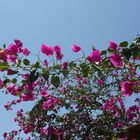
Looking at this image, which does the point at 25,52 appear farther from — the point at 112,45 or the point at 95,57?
the point at 112,45

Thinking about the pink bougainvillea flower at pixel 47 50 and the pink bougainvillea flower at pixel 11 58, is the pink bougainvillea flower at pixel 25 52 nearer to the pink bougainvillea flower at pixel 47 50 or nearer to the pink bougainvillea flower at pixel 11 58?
the pink bougainvillea flower at pixel 47 50

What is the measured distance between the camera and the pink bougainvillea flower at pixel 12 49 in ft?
15.6

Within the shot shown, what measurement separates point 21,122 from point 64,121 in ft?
6.53

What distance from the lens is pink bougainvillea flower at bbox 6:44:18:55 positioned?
15.6 ft

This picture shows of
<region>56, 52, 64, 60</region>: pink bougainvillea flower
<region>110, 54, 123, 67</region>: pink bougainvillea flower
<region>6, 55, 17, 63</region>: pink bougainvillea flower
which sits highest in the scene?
<region>56, 52, 64, 60</region>: pink bougainvillea flower

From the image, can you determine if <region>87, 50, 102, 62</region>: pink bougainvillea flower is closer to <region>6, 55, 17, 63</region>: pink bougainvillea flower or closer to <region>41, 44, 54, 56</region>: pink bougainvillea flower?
<region>41, 44, 54, 56</region>: pink bougainvillea flower

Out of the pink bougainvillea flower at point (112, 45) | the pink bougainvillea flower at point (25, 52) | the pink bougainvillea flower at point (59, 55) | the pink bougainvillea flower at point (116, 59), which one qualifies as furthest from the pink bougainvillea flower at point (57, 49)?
the pink bougainvillea flower at point (116, 59)

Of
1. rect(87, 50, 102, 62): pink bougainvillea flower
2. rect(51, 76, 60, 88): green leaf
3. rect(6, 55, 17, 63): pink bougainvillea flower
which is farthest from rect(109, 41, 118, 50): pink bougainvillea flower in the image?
rect(6, 55, 17, 63): pink bougainvillea flower

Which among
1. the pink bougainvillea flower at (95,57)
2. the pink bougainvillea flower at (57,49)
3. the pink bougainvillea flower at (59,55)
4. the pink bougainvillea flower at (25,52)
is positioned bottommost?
the pink bougainvillea flower at (95,57)

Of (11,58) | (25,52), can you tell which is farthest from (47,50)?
(11,58)

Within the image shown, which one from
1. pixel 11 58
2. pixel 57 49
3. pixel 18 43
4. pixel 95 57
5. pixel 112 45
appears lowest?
pixel 95 57

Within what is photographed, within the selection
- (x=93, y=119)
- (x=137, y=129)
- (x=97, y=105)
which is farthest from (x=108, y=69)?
(x=93, y=119)

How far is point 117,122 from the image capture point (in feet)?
31.7

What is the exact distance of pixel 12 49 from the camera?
481 centimetres
